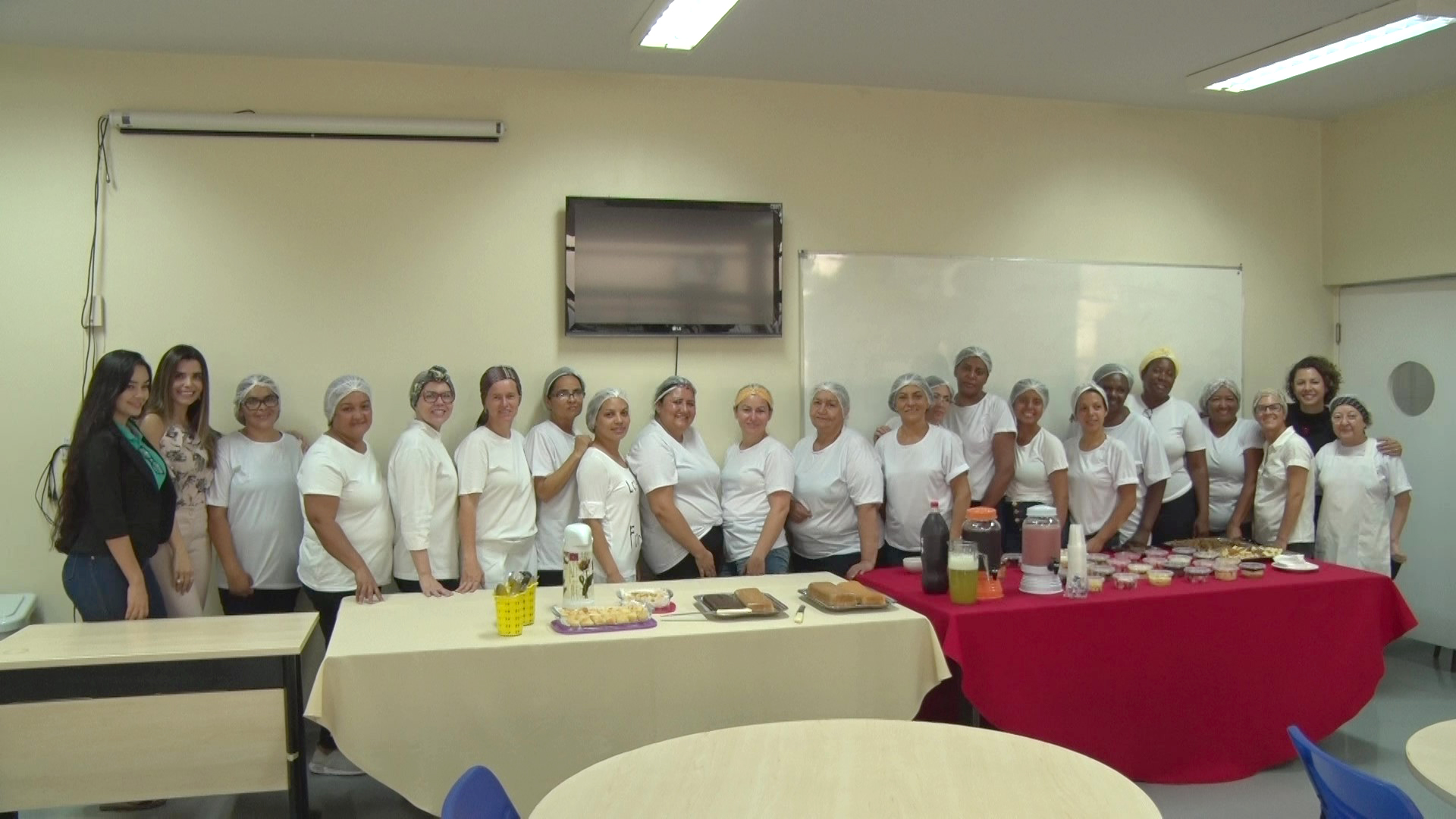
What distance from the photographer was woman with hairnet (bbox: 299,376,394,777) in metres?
4.03

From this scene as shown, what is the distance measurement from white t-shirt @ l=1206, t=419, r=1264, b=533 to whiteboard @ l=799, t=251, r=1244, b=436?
485 mm

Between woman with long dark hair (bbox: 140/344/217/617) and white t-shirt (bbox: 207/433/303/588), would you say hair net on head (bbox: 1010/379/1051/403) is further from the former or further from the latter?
woman with long dark hair (bbox: 140/344/217/617)

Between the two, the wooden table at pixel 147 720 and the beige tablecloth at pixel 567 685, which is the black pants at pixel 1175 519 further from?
the wooden table at pixel 147 720

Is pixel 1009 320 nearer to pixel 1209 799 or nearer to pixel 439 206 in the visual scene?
pixel 1209 799

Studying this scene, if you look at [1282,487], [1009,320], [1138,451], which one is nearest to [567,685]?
[1138,451]

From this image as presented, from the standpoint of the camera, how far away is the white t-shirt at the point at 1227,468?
587cm

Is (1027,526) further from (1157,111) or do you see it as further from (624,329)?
(1157,111)

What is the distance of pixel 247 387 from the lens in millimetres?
4492

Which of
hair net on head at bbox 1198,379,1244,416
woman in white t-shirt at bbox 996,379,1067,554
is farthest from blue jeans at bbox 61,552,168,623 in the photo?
hair net on head at bbox 1198,379,1244,416

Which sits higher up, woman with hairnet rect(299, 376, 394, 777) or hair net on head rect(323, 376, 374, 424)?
hair net on head rect(323, 376, 374, 424)

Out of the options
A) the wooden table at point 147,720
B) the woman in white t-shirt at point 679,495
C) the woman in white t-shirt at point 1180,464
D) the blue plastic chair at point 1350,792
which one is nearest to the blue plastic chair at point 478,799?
the wooden table at point 147,720

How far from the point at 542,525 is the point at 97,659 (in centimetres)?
199

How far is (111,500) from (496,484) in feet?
4.70

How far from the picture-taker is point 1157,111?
6.32 metres
